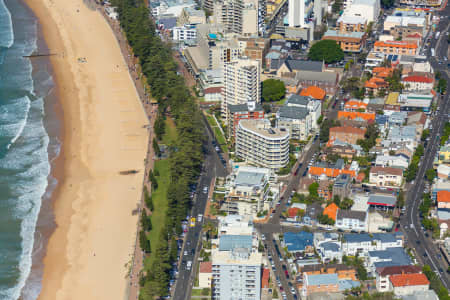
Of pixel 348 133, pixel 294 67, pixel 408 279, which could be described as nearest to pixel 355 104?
pixel 348 133

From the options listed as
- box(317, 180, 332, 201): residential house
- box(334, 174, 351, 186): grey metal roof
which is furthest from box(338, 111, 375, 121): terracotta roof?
box(317, 180, 332, 201): residential house

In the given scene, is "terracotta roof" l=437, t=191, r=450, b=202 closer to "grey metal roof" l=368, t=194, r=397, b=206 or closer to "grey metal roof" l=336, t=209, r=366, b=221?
"grey metal roof" l=368, t=194, r=397, b=206

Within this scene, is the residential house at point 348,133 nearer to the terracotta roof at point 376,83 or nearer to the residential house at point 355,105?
the residential house at point 355,105

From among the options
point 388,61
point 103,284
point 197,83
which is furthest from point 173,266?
point 388,61

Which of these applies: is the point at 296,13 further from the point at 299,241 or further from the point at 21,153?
the point at 299,241

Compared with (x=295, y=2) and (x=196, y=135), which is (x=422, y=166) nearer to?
(x=196, y=135)

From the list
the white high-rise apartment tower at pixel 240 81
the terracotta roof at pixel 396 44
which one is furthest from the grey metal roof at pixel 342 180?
the terracotta roof at pixel 396 44
